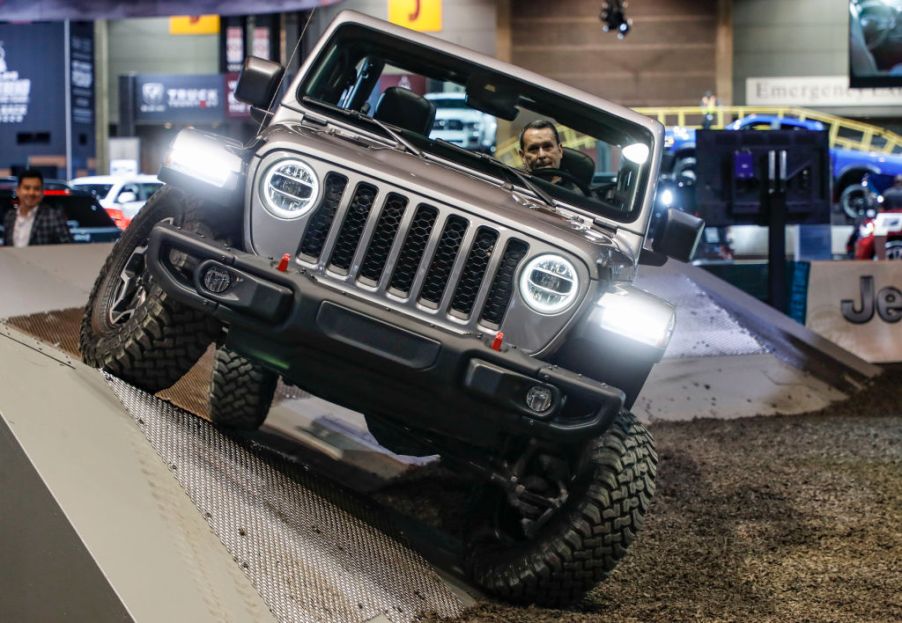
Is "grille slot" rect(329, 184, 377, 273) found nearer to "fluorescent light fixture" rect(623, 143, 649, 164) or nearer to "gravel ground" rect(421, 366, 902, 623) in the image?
"gravel ground" rect(421, 366, 902, 623)

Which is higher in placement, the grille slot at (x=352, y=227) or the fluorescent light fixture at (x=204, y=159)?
the fluorescent light fixture at (x=204, y=159)

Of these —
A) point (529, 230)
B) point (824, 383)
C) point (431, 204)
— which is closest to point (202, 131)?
point (431, 204)

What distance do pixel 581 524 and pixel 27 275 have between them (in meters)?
5.01

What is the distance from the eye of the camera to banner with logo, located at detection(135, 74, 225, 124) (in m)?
34.3

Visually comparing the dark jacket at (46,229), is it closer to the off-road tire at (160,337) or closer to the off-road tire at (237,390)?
the off-road tire at (237,390)

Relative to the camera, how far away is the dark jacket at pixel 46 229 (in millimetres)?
9984

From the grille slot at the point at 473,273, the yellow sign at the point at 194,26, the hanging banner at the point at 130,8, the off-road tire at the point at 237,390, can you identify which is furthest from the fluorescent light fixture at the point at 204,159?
the yellow sign at the point at 194,26

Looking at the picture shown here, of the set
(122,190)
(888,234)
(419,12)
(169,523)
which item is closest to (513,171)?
(169,523)

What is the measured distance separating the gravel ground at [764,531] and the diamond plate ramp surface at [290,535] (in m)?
0.24

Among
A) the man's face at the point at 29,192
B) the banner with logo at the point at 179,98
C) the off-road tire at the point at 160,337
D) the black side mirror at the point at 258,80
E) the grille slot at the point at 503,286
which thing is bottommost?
the off-road tire at the point at 160,337

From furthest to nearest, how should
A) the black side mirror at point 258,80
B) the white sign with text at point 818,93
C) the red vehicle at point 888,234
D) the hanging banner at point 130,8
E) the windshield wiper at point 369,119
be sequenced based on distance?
the white sign with text at point 818,93 < the hanging banner at point 130,8 < the red vehicle at point 888,234 < the black side mirror at point 258,80 < the windshield wiper at point 369,119

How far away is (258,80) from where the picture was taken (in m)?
4.86

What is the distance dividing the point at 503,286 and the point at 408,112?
1.31 meters

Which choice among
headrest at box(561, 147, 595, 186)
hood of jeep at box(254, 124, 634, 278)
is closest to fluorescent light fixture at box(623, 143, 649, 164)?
headrest at box(561, 147, 595, 186)
